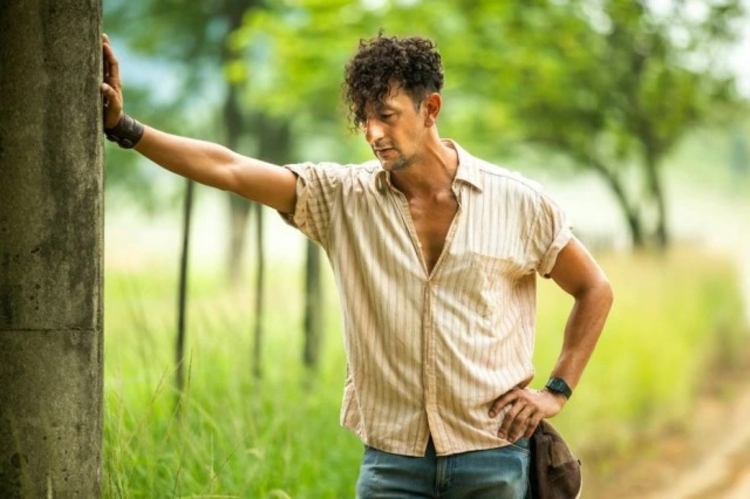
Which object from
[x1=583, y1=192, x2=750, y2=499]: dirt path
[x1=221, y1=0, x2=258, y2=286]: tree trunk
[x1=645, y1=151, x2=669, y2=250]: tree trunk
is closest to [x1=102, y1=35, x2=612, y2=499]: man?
[x1=583, y1=192, x2=750, y2=499]: dirt path

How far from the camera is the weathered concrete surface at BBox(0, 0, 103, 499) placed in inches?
119

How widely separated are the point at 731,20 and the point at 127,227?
14.6 m

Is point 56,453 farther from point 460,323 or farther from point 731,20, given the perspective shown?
point 731,20

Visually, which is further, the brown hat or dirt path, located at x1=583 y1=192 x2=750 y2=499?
dirt path, located at x1=583 y1=192 x2=750 y2=499

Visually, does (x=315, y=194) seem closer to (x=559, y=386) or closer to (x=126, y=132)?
(x=126, y=132)

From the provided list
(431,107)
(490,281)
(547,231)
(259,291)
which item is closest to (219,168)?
(431,107)

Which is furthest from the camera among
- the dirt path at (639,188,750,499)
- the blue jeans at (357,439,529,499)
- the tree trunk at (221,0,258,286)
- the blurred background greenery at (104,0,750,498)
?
the tree trunk at (221,0,258,286)

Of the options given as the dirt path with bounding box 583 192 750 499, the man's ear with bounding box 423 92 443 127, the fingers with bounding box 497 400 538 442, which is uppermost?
the man's ear with bounding box 423 92 443 127

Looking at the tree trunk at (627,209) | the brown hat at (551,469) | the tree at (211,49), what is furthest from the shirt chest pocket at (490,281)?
the tree at (211,49)

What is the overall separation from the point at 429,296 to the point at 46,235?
3.44 ft

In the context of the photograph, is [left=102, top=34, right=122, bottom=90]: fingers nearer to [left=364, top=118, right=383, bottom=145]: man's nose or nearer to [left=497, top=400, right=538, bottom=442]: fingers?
[left=364, top=118, right=383, bottom=145]: man's nose

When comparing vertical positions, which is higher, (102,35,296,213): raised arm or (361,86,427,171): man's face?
(361,86,427,171): man's face

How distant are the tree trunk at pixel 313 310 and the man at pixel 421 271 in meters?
4.52

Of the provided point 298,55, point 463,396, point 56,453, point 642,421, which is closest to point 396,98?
point 463,396
